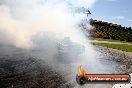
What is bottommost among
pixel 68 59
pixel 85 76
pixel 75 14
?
pixel 68 59

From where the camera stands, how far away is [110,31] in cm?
7144

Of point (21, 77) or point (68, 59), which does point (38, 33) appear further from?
point (21, 77)

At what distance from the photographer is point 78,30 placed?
33.6 meters

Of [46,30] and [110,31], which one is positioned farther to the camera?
[110,31]

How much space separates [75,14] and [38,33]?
22.4 ft

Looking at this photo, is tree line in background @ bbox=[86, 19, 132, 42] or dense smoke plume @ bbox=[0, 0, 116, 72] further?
tree line in background @ bbox=[86, 19, 132, 42]

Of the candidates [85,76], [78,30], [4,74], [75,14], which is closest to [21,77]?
[4,74]

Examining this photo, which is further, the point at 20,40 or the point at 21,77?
the point at 20,40

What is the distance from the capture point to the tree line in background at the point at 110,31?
66.4 m

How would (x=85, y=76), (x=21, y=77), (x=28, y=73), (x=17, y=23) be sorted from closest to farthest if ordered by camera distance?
1. (x=85, y=76)
2. (x=21, y=77)
3. (x=28, y=73)
4. (x=17, y=23)

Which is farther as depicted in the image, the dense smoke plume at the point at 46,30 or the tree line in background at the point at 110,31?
the tree line in background at the point at 110,31

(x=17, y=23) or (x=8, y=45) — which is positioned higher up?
(x=17, y=23)

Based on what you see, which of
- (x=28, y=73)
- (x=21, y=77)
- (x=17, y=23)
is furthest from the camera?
(x=17, y=23)

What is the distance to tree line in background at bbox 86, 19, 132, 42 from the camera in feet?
218
